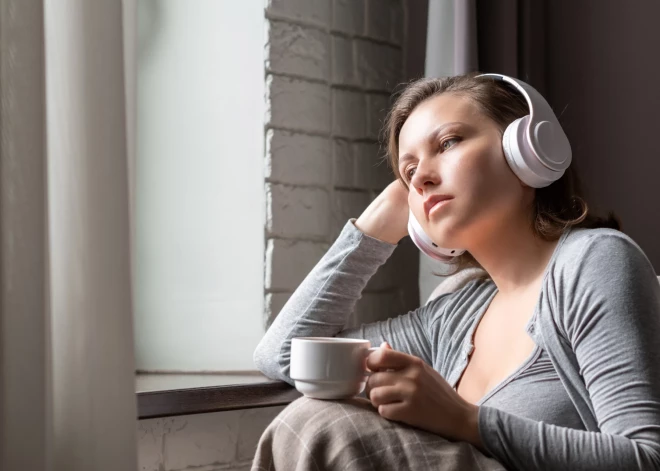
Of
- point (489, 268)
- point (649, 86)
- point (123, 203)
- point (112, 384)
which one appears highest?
point (649, 86)

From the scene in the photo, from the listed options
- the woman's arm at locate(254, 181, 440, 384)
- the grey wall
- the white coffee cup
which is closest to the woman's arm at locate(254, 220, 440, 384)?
the woman's arm at locate(254, 181, 440, 384)

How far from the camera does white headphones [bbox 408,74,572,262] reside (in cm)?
106

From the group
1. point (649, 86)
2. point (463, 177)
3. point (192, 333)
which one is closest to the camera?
point (463, 177)

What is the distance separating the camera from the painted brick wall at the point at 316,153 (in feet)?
5.43

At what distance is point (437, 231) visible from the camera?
113 cm

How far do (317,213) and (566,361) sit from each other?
0.98 m

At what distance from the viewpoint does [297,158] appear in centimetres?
182

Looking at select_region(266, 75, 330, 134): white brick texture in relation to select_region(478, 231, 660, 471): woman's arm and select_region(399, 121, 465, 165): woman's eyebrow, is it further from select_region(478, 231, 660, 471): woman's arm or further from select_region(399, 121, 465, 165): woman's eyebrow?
select_region(478, 231, 660, 471): woman's arm

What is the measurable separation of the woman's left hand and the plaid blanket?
1 cm

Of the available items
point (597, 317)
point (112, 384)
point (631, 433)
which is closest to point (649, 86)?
point (597, 317)

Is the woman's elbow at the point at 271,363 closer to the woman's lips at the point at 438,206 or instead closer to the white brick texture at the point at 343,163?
the woman's lips at the point at 438,206

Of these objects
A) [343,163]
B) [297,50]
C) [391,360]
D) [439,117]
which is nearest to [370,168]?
[343,163]

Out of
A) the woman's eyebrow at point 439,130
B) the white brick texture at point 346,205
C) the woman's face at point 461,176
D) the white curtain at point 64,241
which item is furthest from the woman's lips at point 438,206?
the white brick texture at point 346,205

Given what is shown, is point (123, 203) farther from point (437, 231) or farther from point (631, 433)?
point (631, 433)
